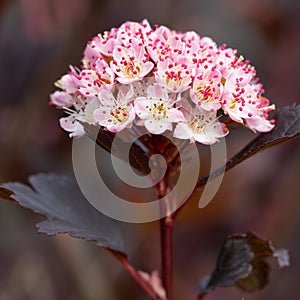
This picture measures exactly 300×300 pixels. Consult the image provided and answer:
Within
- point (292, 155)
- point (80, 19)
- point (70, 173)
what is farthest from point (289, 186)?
point (80, 19)

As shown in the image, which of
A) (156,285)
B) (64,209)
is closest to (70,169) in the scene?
(64,209)

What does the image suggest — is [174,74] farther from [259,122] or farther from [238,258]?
[238,258]

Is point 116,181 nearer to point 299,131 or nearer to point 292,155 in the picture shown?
point 292,155

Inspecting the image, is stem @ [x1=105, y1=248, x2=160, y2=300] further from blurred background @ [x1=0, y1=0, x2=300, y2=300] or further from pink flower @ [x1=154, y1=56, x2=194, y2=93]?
blurred background @ [x1=0, y1=0, x2=300, y2=300]

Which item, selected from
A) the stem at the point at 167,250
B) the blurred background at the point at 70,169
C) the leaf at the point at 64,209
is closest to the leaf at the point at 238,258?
the stem at the point at 167,250

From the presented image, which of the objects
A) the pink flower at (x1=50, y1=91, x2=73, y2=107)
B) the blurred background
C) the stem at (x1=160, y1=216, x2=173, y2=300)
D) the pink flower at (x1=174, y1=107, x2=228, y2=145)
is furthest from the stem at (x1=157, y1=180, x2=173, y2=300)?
the blurred background

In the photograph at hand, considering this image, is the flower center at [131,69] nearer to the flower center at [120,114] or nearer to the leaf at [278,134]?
the flower center at [120,114]
